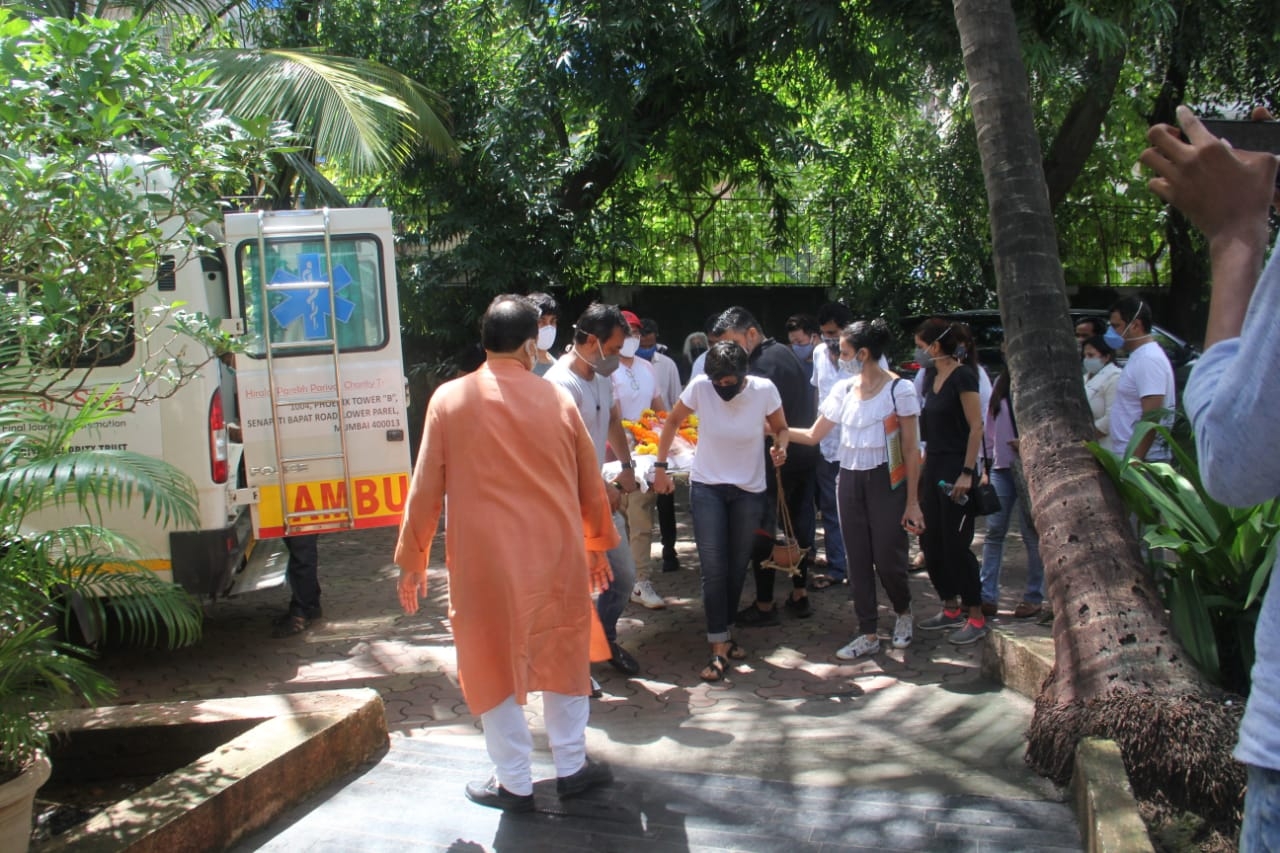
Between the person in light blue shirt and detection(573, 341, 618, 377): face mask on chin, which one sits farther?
detection(573, 341, 618, 377): face mask on chin

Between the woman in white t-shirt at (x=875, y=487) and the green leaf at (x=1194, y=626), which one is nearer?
the green leaf at (x=1194, y=626)

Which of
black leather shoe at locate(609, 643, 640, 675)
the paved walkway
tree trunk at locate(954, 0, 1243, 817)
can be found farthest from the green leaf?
black leather shoe at locate(609, 643, 640, 675)

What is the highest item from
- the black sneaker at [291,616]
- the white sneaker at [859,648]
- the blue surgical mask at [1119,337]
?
the blue surgical mask at [1119,337]

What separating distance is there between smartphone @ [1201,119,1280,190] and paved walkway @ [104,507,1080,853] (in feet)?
7.23

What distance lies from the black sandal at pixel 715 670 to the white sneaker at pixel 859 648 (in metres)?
0.70

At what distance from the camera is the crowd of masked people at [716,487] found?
395 centimetres

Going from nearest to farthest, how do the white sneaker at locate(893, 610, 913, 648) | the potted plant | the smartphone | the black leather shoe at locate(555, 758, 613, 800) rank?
the smartphone < the potted plant < the black leather shoe at locate(555, 758, 613, 800) < the white sneaker at locate(893, 610, 913, 648)

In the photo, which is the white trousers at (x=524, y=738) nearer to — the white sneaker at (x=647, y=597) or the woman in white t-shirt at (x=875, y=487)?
the woman in white t-shirt at (x=875, y=487)

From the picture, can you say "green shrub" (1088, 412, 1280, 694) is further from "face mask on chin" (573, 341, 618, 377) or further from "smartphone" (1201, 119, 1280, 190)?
"face mask on chin" (573, 341, 618, 377)

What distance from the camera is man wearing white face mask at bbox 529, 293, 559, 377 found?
6578 mm

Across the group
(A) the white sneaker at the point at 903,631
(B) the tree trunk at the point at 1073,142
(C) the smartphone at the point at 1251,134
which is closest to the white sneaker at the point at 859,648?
(A) the white sneaker at the point at 903,631

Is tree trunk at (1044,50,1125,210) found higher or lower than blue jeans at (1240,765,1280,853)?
higher

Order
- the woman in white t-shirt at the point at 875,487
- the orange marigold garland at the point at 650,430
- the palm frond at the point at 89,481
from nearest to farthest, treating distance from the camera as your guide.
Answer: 1. the palm frond at the point at 89,481
2. the woman in white t-shirt at the point at 875,487
3. the orange marigold garland at the point at 650,430

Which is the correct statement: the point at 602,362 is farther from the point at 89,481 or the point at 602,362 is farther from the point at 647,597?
the point at 89,481
